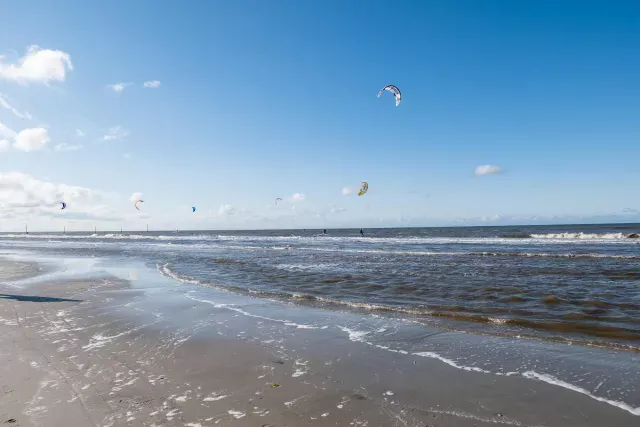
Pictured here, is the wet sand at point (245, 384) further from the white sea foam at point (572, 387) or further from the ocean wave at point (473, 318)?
the ocean wave at point (473, 318)

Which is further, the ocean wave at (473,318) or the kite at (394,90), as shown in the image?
the kite at (394,90)

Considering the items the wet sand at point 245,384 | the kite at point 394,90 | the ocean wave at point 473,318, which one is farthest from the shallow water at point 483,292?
the kite at point 394,90

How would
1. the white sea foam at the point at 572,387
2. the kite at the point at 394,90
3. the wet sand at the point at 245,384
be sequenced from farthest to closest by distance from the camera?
1. the kite at the point at 394,90
2. the white sea foam at the point at 572,387
3. the wet sand at the point at 245,384

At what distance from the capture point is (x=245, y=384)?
5027 mm

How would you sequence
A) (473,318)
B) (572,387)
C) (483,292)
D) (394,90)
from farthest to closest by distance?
(394,90) → (483,292) → (473,318) → (572,387)

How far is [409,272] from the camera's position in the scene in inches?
661

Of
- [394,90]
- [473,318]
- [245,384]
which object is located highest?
[394,90]

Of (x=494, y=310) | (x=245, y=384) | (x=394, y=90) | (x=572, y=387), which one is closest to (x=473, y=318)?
(x=494, y=310)

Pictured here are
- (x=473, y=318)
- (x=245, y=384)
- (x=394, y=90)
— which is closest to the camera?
(x=245, y=384)

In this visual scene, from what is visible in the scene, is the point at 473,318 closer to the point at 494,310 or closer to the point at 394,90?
the point at 494,310

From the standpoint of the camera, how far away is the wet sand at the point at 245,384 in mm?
4062

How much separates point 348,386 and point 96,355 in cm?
452

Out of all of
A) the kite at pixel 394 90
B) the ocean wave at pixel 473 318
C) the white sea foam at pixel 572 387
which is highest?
the kite at pixel 394 90

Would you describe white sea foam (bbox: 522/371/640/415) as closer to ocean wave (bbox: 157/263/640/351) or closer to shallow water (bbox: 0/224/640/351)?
shallow water (bbox: 0/224/640/351)
